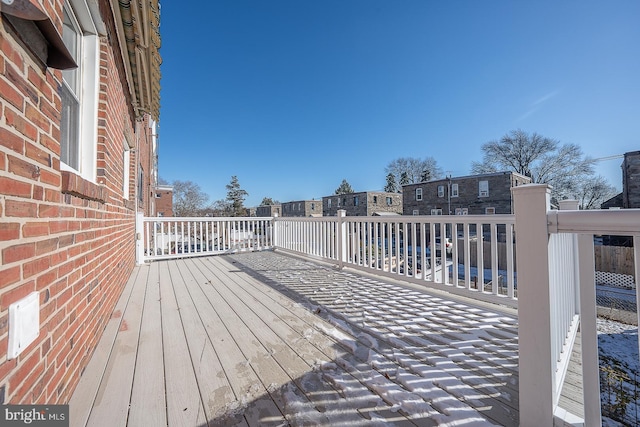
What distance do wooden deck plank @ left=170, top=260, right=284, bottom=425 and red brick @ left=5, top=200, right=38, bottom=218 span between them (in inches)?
45.6

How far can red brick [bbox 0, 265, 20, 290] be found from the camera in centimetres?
72

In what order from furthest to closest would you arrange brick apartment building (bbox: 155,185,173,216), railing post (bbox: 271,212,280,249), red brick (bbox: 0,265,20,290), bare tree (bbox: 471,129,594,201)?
bare tree (bbox: 471,129,594,201) < brick apartment building (bbox: 155,185,173,216) < railing post (bbox: 271,212,280,249) < red brick (bbox: 0,265,20,290)

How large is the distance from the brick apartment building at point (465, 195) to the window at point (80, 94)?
20535mm

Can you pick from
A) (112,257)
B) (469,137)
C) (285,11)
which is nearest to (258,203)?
(469,137)

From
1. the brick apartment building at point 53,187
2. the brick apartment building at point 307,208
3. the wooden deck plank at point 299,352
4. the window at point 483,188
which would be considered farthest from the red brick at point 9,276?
the brick apartment building at point 307,208

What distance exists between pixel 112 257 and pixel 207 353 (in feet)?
5.06

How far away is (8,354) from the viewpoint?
2.43ft

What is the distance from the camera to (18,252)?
0.82m

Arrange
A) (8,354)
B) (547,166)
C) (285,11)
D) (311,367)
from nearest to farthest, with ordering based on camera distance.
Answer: (8,354)
(311,367)
(285,11)
(547,166)

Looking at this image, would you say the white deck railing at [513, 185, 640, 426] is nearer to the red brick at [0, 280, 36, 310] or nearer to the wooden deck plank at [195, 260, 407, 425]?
the wooden deck plank at [195, 260, 407, 425]

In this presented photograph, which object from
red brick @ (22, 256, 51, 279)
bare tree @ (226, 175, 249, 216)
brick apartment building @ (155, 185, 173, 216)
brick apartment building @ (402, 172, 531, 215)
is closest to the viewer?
red brick @ (22, 256, 51, 279)

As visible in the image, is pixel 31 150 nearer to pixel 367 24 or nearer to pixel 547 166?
pixel 367 24

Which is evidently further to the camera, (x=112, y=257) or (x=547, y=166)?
(x=547, y=166)

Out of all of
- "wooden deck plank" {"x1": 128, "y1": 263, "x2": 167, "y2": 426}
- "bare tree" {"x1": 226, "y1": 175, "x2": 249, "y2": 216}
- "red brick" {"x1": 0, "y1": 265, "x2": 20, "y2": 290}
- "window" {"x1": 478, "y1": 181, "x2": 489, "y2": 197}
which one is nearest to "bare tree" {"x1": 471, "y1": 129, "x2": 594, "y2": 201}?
"window" {"x1": 478, "y1": 181, "x2": 489, "y2": 197}
